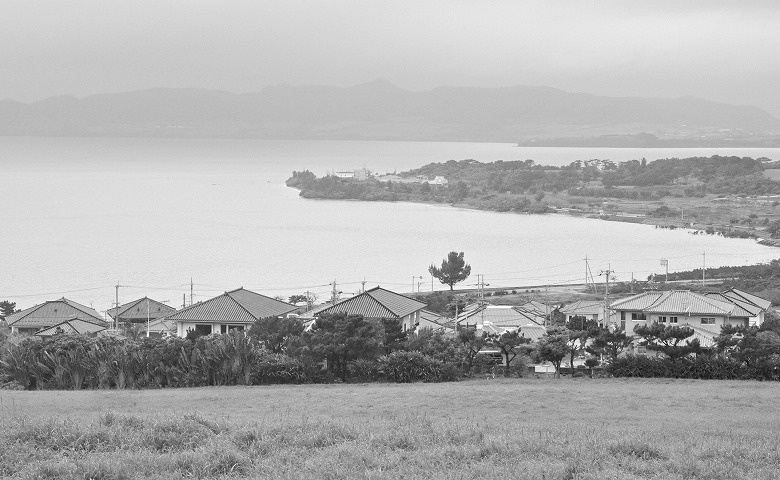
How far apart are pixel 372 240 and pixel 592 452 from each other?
35046mm

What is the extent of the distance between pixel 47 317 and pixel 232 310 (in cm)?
440

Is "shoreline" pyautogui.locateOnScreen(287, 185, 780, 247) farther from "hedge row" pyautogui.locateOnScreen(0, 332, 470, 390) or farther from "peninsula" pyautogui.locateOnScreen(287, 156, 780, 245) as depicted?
"hedge row" pyautogui.locateOnScreen(0, 332, 470, 390)

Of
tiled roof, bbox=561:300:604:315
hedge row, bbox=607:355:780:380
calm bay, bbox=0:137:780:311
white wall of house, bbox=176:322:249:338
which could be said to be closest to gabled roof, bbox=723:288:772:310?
tiled roof, bbox=561:300:604:315

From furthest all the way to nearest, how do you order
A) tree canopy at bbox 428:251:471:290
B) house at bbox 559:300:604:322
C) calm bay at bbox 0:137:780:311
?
calm bay at bbox 0:137:780:311, tree canopy at bbox 428:251:471:290, house at bbox 559:300:604:322

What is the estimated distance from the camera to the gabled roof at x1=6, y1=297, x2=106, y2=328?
17984 millimetres

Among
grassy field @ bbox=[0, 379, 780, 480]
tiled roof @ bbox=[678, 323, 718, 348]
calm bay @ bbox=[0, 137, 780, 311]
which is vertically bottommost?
calm bay @ bbox=[0, 137, 780, 311]

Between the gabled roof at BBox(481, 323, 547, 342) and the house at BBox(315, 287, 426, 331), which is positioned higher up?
the house at BBox(315, 287, 426, 331)

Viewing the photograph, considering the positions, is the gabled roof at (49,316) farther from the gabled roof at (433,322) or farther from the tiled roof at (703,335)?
the tiled roof at (703,335)

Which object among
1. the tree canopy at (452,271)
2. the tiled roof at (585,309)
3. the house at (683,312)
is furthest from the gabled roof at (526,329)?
the tree canopy at (452,271)

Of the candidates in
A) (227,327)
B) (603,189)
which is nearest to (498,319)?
(227,327)

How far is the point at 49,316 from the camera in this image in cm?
1825

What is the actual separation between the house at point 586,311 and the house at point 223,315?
19.9 feet

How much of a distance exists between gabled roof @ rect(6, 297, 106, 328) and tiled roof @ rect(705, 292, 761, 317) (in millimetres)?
11687

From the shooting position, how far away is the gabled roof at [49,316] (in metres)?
18.0
